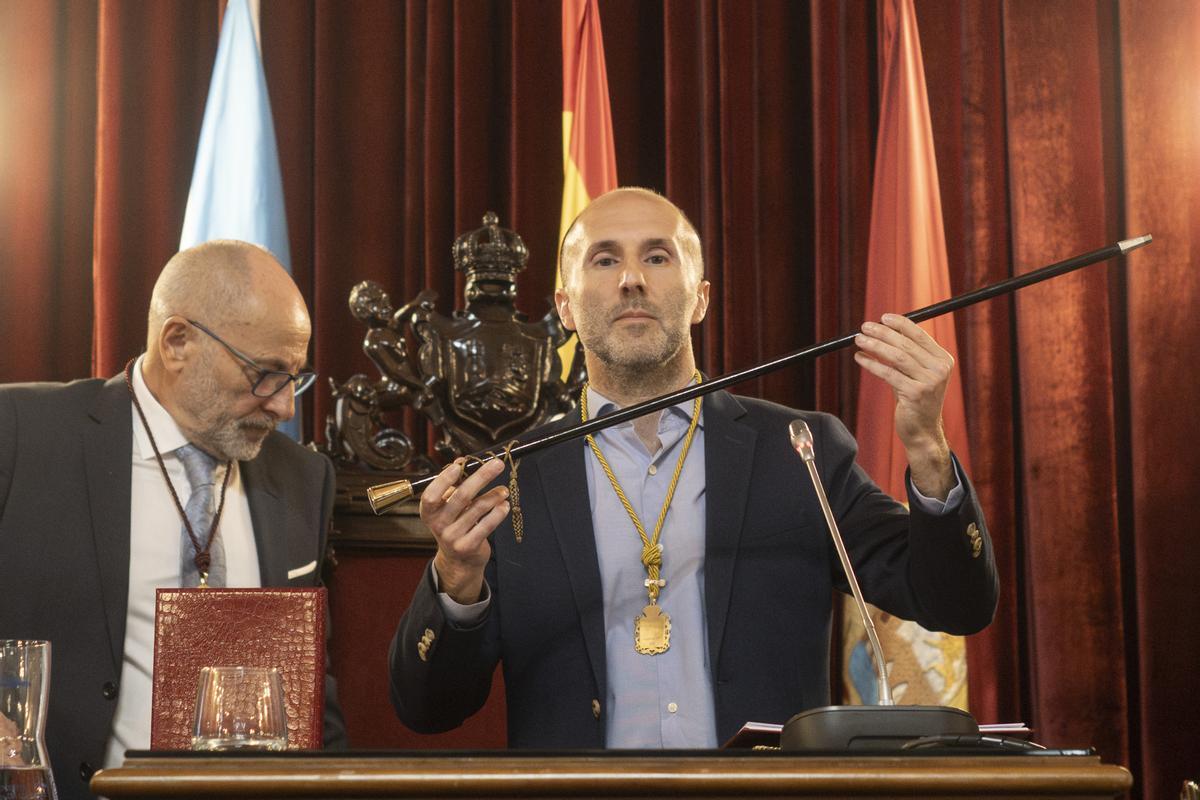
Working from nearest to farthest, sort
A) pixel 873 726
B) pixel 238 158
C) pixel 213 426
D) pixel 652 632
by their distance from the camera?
pixel 873 726 → pixel 652 632 → pixel 213 426 → pixel 238 158

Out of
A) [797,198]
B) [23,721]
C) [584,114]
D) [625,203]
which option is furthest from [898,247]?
[23,721]

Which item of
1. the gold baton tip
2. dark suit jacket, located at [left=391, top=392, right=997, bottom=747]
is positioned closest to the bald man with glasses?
dark suit jacket, located at [left=391, top=392, right=997, bottom=747]

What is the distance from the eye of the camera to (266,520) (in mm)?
2506

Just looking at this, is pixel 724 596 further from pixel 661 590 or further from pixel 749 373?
pixel 749 373

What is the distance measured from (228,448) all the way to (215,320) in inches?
9.5

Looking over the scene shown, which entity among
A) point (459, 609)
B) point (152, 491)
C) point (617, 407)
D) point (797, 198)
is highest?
point (797, 198)

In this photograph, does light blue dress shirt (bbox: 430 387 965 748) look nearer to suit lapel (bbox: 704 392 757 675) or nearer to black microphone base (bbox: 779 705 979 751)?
suit lapel (bbox: 704 392 757 675)

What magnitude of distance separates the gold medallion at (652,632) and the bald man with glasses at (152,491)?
65 cm

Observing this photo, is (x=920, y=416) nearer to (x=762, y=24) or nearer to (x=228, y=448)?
(x=228, y=448)

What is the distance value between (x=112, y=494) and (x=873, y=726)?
1.57 metres

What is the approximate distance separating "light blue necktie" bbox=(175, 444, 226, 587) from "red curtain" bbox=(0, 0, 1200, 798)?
123 centimetres

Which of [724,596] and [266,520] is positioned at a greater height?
A: [266,520]

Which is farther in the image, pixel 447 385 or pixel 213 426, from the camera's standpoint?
pixel 447 385

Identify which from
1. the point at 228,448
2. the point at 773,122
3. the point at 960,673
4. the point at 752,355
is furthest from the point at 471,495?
the point at 773,122
